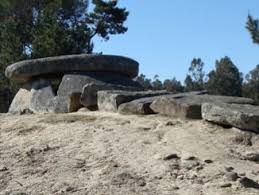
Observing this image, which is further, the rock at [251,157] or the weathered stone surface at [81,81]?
the weathered stone surface at [81,81]

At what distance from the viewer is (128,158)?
5.07 metres

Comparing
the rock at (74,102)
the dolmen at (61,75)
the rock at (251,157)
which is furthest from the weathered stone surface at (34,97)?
the rock at (251,157)

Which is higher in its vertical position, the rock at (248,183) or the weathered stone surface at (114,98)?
the weathered stone surface at (114,98)

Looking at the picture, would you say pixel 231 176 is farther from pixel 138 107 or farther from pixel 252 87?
pixel 252 87

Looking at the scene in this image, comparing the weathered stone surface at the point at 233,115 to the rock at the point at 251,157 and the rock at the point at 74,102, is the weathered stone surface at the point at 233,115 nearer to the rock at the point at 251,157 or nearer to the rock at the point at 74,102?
the rock at the point at 251,157

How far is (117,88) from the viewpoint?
29.4 feet

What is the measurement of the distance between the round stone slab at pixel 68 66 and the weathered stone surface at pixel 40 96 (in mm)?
193

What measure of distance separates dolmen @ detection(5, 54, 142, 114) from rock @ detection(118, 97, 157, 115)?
2.10m

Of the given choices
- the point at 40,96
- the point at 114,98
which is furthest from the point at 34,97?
the point at 114,98

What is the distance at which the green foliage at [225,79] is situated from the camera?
35062mm

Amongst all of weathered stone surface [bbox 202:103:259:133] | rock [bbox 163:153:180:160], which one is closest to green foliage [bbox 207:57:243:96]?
weathered stone surface [bbox 202:103:259:133]

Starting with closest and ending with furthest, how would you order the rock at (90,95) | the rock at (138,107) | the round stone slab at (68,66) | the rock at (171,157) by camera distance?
the rock at (171,157), the rock at (138,107), the rock at (90,95), the round stone slab at (68,66)

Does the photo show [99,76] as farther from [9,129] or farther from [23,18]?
[23,18]

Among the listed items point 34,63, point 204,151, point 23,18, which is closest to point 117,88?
point 34,63
